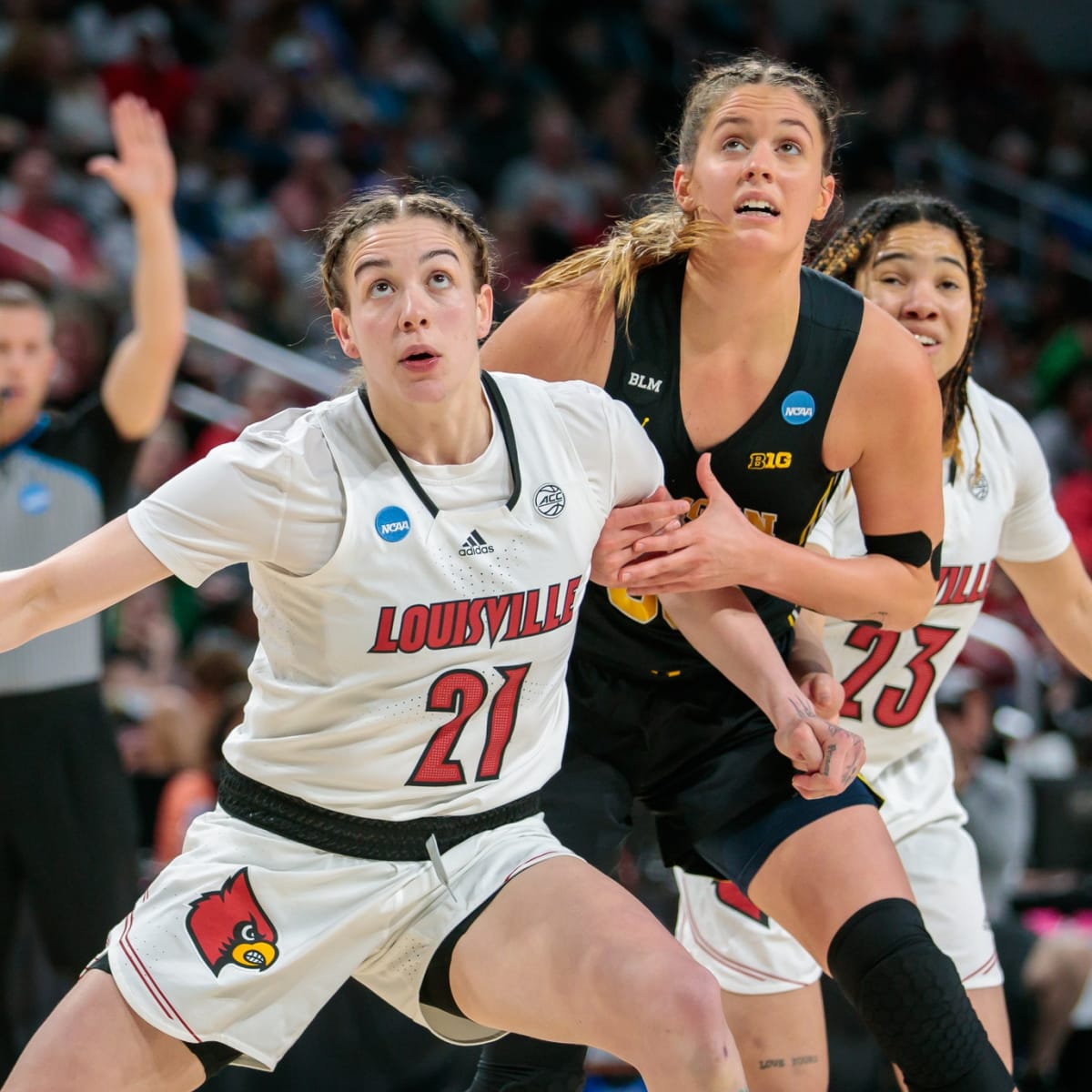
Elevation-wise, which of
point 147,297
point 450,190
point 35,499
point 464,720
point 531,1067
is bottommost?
point 531,1067

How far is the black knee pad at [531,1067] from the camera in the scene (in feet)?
10.6

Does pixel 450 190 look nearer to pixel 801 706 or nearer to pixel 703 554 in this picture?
pixel 703 554

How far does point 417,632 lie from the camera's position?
2.75m

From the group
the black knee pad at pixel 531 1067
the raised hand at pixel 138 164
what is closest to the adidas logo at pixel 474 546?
the black knee pad at pixel 531 1067

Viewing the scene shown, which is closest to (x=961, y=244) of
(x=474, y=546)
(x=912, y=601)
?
(x=912, y=601)

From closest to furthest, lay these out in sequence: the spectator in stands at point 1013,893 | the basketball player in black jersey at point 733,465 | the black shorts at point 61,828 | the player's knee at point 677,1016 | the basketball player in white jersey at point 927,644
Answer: the player's knee at point 677,1016 < the basketball player in black jersey at point 733,465 < the basketball player in white jersey at point 927,644 < the black shorts at point 61,828 < the spectator in stands at point 1013,893

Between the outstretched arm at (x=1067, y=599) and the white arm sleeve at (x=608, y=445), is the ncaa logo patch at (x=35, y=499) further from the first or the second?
the outstretched arm at (x=1067, y=599)

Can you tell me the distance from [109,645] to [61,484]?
117 inches

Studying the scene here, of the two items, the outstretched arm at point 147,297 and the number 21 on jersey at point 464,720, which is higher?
the outstretched arm at point 147,297

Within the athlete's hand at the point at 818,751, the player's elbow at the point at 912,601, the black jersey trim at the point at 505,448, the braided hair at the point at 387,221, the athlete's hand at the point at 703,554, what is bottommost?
the athlete's hand at the point at 818,751

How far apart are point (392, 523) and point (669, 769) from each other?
0.92 metres

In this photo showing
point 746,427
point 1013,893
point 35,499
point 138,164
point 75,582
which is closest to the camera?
point 75,582

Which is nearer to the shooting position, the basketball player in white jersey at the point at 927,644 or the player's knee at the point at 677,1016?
the player's knee at the point at 677,1016

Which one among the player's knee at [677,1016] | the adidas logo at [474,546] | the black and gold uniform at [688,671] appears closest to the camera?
the player's knee at [677,1016]
